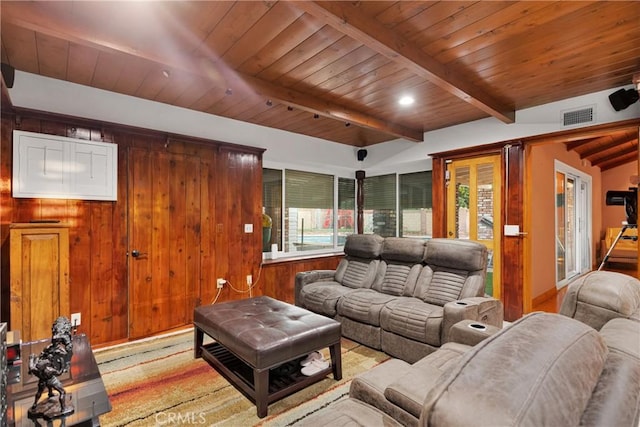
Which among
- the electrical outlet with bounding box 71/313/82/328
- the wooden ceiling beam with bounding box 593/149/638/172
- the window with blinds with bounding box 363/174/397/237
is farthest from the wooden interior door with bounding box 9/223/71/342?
the wooden ceiling beam with bounding box 593/149/638/172

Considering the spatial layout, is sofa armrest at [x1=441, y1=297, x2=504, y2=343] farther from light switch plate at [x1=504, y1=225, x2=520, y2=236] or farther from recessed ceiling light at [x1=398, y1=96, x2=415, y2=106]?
recessed ceiling light at [x1=398, y1=96, x2=415, y2=106]

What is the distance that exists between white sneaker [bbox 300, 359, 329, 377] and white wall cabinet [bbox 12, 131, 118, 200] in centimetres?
250

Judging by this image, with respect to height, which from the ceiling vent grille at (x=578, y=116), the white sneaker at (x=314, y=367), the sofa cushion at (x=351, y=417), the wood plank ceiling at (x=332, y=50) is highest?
the wood plank ceiling at (x=332, y=50)

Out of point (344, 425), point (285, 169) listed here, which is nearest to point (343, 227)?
point (285, 169)

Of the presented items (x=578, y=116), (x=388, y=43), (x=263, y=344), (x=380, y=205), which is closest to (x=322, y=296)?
(x=263, y=344)

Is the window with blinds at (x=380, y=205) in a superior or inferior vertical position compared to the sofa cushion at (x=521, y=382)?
superior

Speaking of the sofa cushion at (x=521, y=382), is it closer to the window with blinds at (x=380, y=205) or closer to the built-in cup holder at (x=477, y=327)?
the built-in cup holder at (x=477, y=327)

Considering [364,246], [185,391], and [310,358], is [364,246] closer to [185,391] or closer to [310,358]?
[310,358]

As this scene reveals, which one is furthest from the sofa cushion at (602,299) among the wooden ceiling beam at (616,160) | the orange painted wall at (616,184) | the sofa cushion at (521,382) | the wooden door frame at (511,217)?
the orange painted wall at (616,184)

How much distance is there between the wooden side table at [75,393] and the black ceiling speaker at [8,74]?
219 centimetres

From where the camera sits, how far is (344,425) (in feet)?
Result: 3.80

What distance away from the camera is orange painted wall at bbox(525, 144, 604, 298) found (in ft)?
13.1

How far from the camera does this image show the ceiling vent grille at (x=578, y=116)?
323 cm

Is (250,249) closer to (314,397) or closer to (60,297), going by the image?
(60,297)
